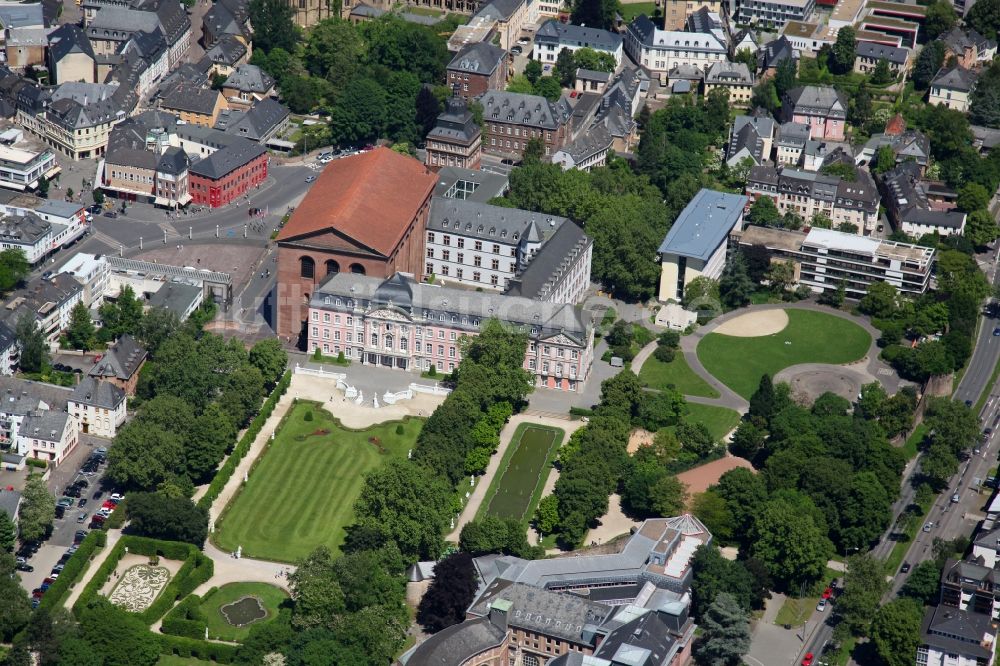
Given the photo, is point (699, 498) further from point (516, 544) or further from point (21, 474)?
point (21, 474)

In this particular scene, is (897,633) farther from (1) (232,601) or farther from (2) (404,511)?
(1) (232,601)

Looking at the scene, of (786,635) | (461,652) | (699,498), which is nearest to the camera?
(461,652)

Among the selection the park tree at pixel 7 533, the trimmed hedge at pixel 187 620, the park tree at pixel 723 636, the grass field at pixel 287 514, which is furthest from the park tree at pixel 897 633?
the park tree at pixel 7 533

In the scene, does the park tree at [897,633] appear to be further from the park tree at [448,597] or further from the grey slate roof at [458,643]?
the park tree at [448,597]

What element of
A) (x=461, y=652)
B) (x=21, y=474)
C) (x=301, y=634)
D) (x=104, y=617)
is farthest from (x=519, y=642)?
(x=21, y=474)

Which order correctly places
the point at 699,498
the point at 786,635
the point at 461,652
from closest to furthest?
the point at 461,652 < the point at 786,635 < the point at 699,498

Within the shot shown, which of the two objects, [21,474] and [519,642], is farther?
[21,474]
